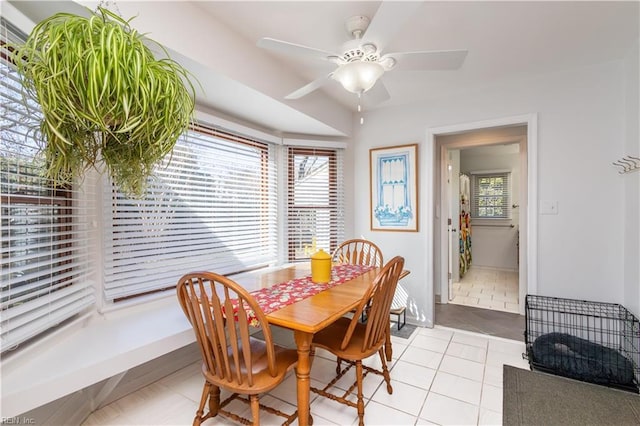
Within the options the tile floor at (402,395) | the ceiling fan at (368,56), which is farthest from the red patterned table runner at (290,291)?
the ceiling fan at (368,56)

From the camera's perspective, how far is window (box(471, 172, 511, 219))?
18.8ft

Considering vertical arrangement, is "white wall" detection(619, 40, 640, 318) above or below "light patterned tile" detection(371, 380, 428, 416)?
above

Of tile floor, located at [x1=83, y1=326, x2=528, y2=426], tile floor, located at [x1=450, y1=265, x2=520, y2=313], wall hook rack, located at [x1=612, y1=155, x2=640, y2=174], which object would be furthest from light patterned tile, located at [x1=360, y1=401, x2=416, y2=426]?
tile floor, located at [x1=450, y1=265, x2=520, y2=313]

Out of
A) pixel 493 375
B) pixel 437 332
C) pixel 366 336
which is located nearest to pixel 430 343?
pixel 437 332

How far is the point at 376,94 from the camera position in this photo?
208 cm

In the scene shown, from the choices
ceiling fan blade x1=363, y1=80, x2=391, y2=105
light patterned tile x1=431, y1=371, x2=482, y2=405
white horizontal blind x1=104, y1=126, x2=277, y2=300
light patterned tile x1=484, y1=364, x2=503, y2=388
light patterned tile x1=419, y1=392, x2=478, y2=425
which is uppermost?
ceiling fan blade x1=363, y1=80, x2=391, y2=105

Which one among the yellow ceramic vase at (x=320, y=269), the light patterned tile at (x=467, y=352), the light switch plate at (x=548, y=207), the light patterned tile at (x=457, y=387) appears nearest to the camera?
the light patterned tile at (x=457, y=387)

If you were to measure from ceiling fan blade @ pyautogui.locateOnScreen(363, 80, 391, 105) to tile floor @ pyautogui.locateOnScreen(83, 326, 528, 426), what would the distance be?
6.67ft

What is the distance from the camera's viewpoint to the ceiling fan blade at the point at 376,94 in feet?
6.44

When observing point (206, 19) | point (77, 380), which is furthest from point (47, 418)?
point (206, 19)

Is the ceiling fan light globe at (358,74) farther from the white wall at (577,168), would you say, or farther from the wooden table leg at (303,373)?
the white wall at (577,168)

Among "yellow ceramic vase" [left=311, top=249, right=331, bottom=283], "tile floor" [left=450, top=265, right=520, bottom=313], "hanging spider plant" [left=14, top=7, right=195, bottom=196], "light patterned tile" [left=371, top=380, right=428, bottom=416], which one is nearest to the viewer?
"hanging spider plant" [left=14, top=7, right=195, bottom=196]

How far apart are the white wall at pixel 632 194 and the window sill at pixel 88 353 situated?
311 centimetres

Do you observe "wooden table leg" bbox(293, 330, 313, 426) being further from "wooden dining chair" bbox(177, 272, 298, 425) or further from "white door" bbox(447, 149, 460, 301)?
"white door" bbox(447, 149, 460, 301)
